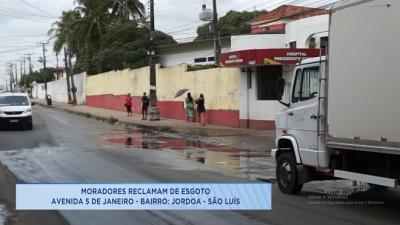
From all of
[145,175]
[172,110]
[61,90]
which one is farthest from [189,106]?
[61,90]

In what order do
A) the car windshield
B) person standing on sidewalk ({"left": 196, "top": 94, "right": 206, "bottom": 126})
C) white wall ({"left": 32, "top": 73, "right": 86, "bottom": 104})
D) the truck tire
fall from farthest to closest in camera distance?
1. white wall ({"left": 32, "top": 73, "right": 86, "bottom": 104})
2. person standing on sidewalk ({"left": 196, "top": 94, "right": 206, "bottom": 126})
3. the car windshield
4. the truck tire

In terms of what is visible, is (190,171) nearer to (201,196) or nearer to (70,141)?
(201,196)

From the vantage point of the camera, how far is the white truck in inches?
314

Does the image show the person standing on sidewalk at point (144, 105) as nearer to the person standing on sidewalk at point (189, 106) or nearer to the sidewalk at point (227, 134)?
the sidewalk at point (227, 134)

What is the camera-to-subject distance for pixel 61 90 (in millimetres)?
81375

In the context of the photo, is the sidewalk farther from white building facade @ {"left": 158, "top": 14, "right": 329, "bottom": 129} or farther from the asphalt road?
the asphalt road

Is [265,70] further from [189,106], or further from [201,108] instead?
[189,106]

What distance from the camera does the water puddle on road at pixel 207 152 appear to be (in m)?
13.7

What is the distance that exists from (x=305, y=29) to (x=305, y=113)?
19512 millimetres

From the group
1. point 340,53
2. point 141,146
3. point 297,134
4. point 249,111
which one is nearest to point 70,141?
point 141,146

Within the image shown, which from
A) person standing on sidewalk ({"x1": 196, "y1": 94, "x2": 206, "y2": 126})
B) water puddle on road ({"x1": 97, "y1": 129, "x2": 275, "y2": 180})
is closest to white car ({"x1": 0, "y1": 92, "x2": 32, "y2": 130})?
water puddle on road ({"x1": 97, "y1": 129, "x2": 275, "y2": 180})

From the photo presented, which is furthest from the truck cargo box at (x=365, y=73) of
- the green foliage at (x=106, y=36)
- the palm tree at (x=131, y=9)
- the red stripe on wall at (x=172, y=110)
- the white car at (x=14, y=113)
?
the palm tree at (x=131, y=9)

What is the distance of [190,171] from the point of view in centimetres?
1330

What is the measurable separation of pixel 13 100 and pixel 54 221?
22107mm
